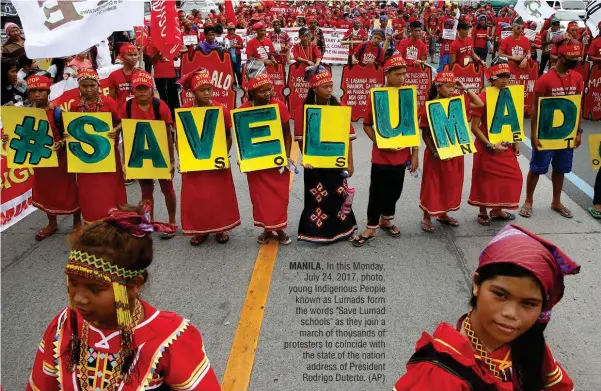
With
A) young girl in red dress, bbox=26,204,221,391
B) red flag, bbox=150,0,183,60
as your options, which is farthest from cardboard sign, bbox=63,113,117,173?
young girl in red dress, bbox=26,204,221,391

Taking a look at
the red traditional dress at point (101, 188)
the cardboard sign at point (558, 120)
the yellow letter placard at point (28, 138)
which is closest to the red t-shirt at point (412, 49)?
the cardboard sign at point (558, 120)

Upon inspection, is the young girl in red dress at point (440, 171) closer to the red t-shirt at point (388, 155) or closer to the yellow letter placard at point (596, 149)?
the red t-shirt at point (388, 155)

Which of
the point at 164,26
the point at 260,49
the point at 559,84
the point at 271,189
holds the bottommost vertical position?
the point at 271,189

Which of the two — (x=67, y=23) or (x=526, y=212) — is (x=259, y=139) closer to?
(x=67, y=23)

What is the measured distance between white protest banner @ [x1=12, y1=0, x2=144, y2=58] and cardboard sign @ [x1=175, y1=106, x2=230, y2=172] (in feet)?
3.16

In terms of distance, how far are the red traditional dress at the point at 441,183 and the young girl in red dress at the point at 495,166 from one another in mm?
294

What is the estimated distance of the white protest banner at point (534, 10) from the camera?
1060cm

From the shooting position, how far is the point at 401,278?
451 cm

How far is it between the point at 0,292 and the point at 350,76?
7.14 metres

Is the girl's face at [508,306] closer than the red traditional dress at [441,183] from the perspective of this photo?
Yes

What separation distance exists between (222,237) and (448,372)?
13.1 ft

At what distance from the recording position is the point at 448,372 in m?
1.53

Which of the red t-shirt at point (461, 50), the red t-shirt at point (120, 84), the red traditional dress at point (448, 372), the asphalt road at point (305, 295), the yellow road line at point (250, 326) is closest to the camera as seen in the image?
the red traditional dress at point (448, 372)

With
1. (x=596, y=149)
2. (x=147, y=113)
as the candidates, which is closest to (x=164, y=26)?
(x=147, y=113)
